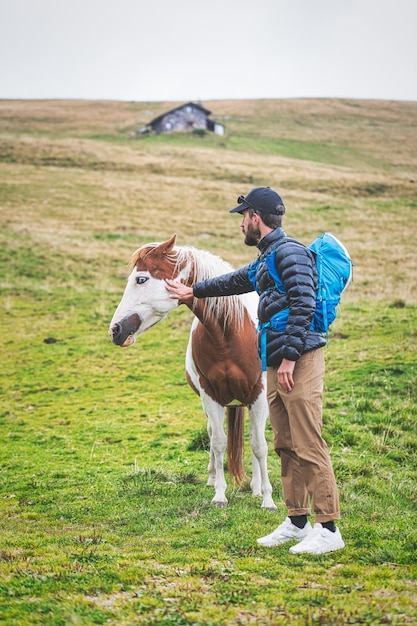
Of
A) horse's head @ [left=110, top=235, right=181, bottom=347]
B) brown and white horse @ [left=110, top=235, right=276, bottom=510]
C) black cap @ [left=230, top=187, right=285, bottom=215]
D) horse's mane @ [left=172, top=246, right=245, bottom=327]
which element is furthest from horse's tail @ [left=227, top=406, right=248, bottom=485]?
black cap @ [left=230, top=187, right=285, bottom=215]

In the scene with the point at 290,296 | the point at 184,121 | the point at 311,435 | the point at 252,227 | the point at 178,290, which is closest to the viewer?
the point at 290,296

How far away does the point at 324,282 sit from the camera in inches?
200

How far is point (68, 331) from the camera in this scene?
715 inches

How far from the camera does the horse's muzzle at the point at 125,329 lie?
20.1 ft

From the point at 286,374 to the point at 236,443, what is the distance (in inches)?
115

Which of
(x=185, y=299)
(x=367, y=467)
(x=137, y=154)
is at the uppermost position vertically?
(x=137, y=154)

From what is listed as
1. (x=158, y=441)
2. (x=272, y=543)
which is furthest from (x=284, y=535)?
(x=158, y=441)

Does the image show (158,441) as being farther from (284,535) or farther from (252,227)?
(252,227)

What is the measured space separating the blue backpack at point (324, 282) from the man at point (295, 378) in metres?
0.04

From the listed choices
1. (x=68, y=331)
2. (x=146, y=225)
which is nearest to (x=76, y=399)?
(x=68, y=331)

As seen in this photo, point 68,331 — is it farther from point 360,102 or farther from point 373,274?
point 360,102

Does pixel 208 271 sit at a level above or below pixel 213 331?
above

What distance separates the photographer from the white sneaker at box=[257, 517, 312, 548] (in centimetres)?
523

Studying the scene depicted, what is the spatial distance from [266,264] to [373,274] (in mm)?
20217
